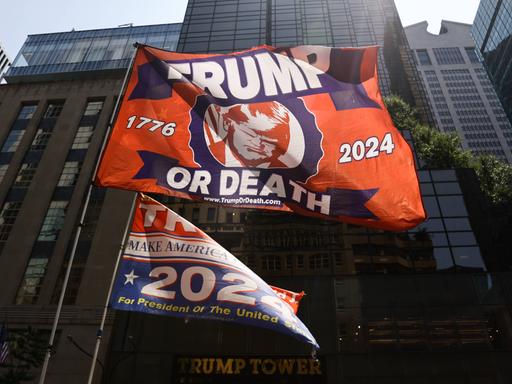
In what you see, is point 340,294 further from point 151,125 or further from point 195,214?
point 151,125

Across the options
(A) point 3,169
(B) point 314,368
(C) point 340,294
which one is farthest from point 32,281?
(C) point 340,294

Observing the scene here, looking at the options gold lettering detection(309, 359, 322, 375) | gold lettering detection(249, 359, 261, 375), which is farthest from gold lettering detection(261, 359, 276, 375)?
gold lettering detection(309, 359, 322, 375)

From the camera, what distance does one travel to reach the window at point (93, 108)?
35.0 meters

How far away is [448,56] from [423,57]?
8.83 m

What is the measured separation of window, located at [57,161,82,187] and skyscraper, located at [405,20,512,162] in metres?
117

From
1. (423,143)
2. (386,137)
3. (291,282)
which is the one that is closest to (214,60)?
(386,137)

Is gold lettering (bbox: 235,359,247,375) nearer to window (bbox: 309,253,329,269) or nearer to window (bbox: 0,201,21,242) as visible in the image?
window (bbox: 309,253,329,269)

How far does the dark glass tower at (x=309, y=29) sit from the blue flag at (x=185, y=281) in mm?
41916

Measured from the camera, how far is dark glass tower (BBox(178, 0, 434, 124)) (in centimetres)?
4819

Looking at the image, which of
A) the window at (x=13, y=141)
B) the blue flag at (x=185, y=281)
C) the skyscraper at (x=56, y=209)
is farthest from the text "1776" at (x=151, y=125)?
the window at (x=13, y=141)

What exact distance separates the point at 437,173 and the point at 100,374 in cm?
2443

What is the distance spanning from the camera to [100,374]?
2052 centimetres

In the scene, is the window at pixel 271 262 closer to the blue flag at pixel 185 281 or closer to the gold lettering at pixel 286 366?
the gold lettering at pixel 286 366

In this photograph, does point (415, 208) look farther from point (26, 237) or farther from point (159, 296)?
point (26, 237)
